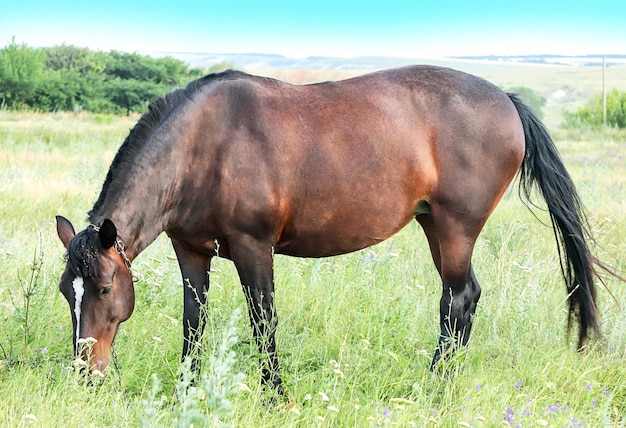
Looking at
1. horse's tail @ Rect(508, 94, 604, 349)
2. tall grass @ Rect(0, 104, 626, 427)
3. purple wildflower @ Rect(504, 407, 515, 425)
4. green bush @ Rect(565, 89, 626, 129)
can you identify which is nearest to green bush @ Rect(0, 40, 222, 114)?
green bush @ Rect(565, 89, 626, 129)

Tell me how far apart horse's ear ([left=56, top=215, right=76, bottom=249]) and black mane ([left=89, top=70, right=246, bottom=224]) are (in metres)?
0.12

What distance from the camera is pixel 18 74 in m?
36.9

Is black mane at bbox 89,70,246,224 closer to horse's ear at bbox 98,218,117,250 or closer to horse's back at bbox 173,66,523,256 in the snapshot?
horse's back at bbox 173,66,523,256

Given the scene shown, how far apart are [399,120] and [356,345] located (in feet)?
4.77

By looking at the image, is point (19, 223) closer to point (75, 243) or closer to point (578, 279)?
point (75, 243)

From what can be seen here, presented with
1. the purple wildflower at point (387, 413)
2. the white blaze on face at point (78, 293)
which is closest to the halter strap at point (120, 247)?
the white blaze on face at point (78, 293)

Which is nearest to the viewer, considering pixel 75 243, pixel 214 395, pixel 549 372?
pixel 214 395

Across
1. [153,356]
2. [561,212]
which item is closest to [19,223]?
[153,356]

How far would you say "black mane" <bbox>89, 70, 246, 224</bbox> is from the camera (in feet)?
12.9

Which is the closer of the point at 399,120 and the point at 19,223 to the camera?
the point at 399,120

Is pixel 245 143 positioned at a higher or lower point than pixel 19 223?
higher

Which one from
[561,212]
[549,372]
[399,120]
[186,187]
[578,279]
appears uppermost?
[399,120]

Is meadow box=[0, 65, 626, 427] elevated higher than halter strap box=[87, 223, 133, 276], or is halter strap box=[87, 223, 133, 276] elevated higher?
halter strap box=[87, 223, 133, 276]

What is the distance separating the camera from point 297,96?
4.45 metres
